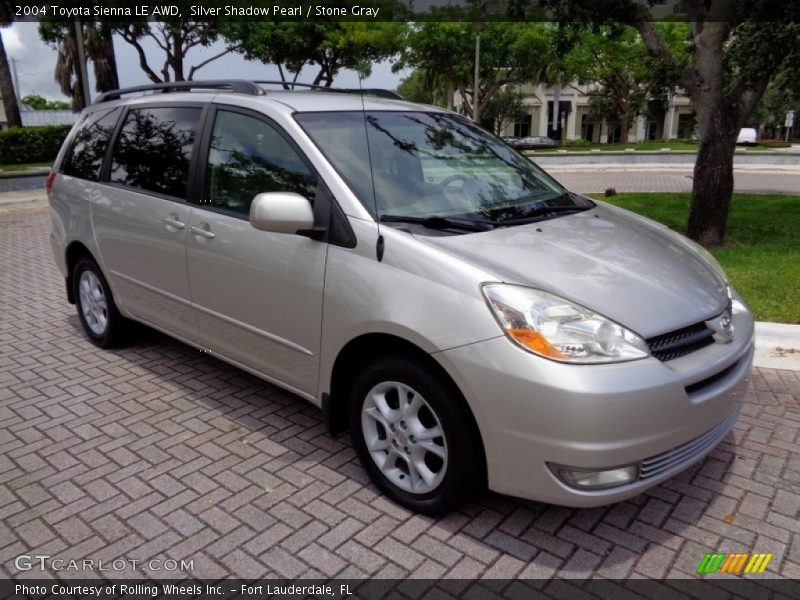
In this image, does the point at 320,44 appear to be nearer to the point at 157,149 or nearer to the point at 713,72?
the point at 713,72

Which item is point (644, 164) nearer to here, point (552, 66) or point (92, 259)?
point (552, 66)

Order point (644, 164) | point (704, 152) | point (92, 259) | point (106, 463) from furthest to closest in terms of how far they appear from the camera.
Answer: point (644, 164)
point (704, 152)
point (92, 259)
point (106, 463)

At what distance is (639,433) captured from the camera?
2.56m

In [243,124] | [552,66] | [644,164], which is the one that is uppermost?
[552,66]

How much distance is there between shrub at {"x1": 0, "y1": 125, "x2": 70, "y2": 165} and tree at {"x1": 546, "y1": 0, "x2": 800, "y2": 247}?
22192mm

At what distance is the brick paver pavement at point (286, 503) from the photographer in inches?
110

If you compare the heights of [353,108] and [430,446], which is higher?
[353,108]

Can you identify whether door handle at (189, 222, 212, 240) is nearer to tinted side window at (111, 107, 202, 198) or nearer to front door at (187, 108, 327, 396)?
front door at (187, 108, 327, 396)

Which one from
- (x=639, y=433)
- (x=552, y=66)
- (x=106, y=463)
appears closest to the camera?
(x=639, y=433)

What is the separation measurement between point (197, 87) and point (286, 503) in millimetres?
2778

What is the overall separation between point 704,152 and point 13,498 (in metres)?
8.72

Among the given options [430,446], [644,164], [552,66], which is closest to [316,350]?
[430,446]

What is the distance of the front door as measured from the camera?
335 centimetres

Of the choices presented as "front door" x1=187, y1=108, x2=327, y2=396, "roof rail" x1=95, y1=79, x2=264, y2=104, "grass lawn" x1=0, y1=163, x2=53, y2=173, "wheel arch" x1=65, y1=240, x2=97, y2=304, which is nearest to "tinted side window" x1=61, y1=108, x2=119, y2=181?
"roof rail" x1=95, y1=79, x2=264, y2=104
